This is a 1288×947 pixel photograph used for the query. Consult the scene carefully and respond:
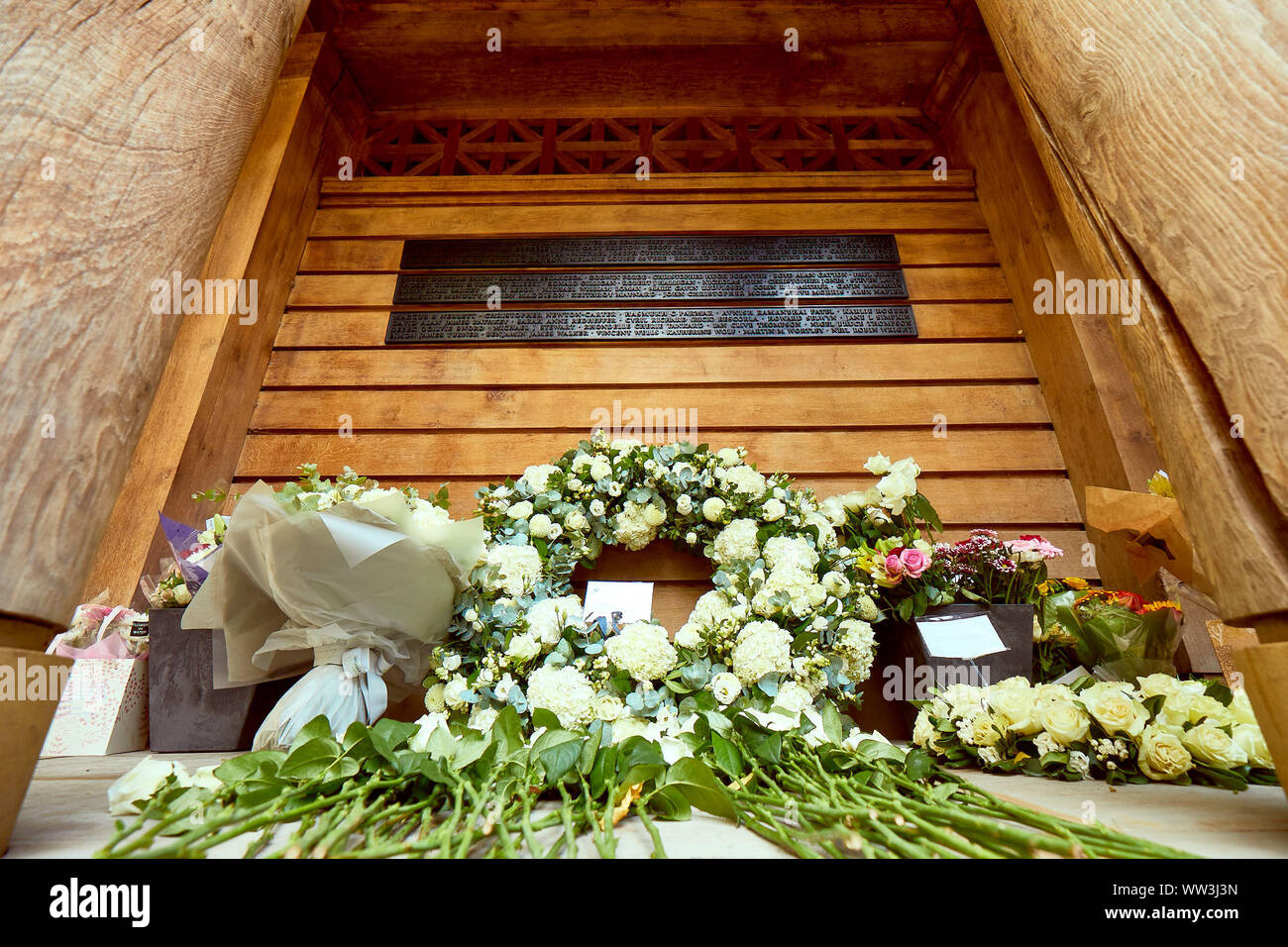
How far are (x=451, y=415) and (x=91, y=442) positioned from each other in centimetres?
214

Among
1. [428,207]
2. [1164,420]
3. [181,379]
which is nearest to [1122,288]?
→ [1164,420]

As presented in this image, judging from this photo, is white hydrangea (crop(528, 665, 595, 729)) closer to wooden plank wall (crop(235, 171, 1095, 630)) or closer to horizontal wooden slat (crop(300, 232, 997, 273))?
wooden plank wall (crop(235, 171, 1095, 630))

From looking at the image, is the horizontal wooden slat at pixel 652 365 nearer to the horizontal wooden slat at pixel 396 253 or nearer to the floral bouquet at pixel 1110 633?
the horizontal wooden slat at pixel 396 253

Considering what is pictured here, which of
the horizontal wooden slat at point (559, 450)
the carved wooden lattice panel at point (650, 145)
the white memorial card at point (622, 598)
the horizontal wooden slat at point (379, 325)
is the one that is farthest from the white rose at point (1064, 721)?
the carved wooden lattice panel at point (650, 145)

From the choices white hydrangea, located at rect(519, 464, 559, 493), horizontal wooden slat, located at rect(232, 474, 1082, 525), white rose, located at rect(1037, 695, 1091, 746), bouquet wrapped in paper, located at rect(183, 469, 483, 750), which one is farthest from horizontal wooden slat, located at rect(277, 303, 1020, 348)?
white rose, located at rect(1037, 695, 1091, 746)

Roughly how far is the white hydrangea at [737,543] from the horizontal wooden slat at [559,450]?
0.83 metres

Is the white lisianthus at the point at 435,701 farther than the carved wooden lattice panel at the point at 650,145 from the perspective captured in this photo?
No

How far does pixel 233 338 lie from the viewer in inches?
110

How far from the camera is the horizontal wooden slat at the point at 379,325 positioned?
3141mm

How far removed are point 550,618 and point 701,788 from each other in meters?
0.96

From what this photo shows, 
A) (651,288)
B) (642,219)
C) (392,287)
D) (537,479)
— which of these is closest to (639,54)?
(642,219)

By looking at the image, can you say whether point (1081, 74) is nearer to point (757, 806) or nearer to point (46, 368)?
point (757, 806)

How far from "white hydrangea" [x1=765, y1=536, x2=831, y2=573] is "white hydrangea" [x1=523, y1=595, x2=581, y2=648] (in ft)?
1.98
